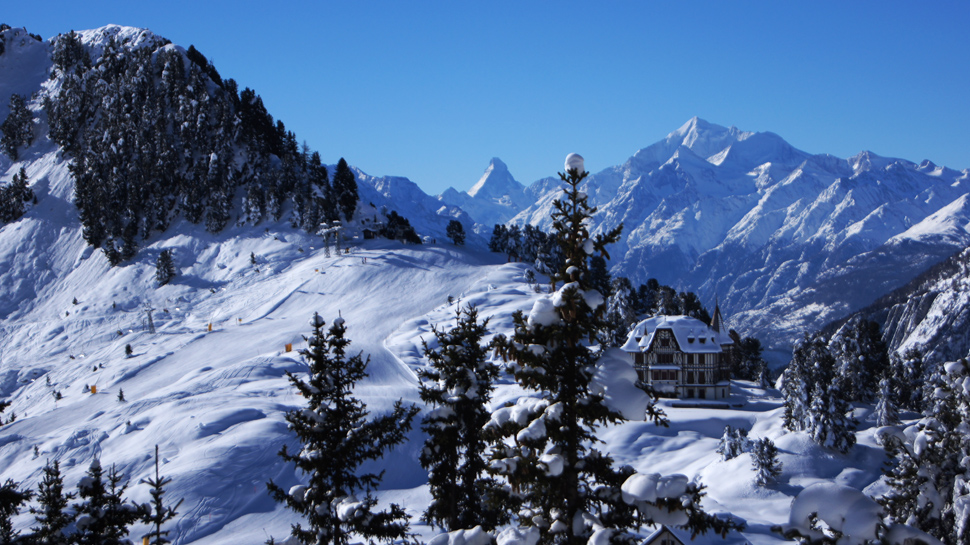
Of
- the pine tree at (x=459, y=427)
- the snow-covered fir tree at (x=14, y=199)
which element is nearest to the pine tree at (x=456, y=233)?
the snow-covered fir tree at (x=14, y=199)

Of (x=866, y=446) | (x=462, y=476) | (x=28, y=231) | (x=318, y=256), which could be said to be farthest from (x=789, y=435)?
(x=28, y=231)

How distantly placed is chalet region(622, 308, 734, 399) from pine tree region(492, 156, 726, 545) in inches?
2357

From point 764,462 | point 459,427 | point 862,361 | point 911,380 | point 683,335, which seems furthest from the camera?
point 862,361

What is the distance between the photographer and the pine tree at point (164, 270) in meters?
109

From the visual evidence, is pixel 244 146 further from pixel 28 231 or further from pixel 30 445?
pixel 30 445

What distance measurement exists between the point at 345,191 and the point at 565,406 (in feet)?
387

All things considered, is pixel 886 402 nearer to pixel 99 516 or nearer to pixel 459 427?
pixel 459 427

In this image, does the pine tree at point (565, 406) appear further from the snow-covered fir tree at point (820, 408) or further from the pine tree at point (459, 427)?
the snow-covered fir tree at point (820, 408)

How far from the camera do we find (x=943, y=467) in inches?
638

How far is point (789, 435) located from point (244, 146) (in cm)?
11490

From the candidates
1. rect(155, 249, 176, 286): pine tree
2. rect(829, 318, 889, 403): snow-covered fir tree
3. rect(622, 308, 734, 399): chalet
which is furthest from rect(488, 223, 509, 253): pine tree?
rect(829, 318, 889, 403): snow-covered fir tree

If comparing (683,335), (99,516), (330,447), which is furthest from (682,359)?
(99,516)

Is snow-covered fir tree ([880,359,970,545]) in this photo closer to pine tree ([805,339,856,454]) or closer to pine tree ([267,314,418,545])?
pine tree ([267,314,418,545])

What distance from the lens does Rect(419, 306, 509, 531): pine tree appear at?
59.8 ft
